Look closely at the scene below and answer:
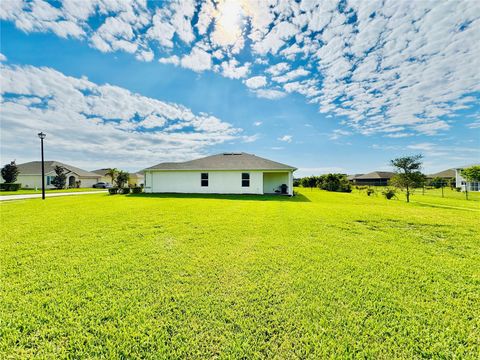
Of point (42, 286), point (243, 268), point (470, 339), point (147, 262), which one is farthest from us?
point (147, 262)

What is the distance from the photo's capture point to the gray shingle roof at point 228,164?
17.5 meters

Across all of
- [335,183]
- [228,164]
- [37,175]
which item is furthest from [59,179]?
[335,183]

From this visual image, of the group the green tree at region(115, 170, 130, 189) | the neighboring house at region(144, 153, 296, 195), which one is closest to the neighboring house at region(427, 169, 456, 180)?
the neighboring house at region(144, 153, 296, 195)

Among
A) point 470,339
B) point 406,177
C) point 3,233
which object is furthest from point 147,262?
point 406,177

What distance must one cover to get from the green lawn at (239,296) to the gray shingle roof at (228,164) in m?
12.3

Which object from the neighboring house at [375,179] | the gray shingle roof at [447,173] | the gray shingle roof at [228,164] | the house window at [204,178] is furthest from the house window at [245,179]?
the gray shingle roof at [447,173]

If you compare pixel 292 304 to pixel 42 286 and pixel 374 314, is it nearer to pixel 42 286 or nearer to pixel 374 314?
pixel 374 314

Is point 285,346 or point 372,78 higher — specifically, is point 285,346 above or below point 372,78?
below

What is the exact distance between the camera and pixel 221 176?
716 inches

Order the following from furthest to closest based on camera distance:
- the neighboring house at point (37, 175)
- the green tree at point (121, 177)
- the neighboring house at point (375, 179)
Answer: the neighboring house at point (375, 179) → the neighboring house at point (37, 175) → the green tree at point (121, 177)

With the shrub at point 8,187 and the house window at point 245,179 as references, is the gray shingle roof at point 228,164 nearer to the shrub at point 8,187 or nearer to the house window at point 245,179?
the house window at point 245,179

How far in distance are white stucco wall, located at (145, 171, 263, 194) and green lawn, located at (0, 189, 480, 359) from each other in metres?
12.2

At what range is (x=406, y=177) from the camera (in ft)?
53.9

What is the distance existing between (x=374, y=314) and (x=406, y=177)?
61.9ft
